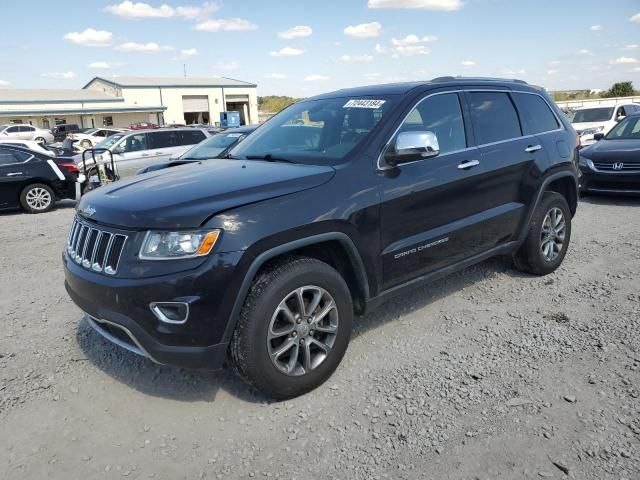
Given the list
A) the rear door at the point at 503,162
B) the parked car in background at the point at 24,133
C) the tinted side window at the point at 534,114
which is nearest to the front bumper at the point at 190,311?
the rear door at the point at 503,162

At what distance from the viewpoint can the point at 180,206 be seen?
2.73m

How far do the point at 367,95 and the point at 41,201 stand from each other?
909cm

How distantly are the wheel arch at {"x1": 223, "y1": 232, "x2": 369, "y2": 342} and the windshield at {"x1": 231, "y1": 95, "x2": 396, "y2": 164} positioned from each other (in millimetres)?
593

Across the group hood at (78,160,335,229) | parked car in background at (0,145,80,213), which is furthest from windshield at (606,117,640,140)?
parked car in background at (0,145,80,213)

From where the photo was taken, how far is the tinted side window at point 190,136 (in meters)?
13.6

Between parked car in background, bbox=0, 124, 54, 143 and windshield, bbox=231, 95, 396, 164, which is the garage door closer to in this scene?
parked car in background, bbox=0, 124, 54, 143

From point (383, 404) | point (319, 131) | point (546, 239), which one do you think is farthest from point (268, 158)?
point (546, 239)

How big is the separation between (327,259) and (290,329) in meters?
0.57

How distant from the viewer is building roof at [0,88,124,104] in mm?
53031

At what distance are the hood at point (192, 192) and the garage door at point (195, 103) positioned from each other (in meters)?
66.8

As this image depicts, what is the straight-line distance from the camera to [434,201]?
366cm

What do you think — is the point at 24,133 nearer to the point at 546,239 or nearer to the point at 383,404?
the point at 546,239

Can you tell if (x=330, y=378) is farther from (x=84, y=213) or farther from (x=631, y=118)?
(x=631, y=118)

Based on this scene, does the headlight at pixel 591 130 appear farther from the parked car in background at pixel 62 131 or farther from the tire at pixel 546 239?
the parked car in background at pixel 62 131
